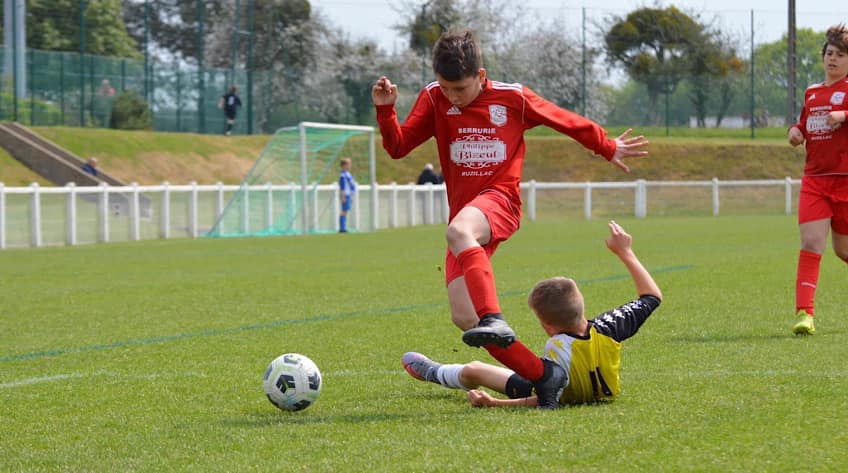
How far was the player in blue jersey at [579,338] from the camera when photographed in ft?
17.9

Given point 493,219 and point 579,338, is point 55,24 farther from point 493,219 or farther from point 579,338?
point 579,338

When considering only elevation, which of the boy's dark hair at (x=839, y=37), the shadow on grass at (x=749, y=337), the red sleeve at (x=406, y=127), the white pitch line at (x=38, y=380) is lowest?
the white pitch line at (x=38, y=380)

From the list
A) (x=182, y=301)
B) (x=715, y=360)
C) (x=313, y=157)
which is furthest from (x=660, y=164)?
(x=715, y=360)

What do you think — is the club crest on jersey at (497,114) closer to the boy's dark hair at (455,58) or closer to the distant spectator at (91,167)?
the boy's dark hair at (455,58)

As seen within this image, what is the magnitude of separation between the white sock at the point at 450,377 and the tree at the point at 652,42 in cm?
4703

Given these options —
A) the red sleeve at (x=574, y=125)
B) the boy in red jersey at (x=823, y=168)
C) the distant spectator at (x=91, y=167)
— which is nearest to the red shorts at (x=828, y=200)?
the boy in red jersey at (x=823, y=168)

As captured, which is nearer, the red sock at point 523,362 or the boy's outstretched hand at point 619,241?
the red sock at point 523,362

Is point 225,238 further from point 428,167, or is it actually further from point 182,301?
point 182,301

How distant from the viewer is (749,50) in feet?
170

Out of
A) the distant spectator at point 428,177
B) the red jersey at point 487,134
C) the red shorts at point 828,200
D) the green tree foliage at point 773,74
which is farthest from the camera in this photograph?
the green tree foliage at point 773,74

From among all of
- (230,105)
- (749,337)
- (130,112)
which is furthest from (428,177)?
(749,337)

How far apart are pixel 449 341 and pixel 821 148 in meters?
2.88

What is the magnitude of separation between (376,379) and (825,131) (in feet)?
12.5

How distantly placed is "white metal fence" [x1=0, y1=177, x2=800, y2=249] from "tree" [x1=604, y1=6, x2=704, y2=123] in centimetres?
1177
